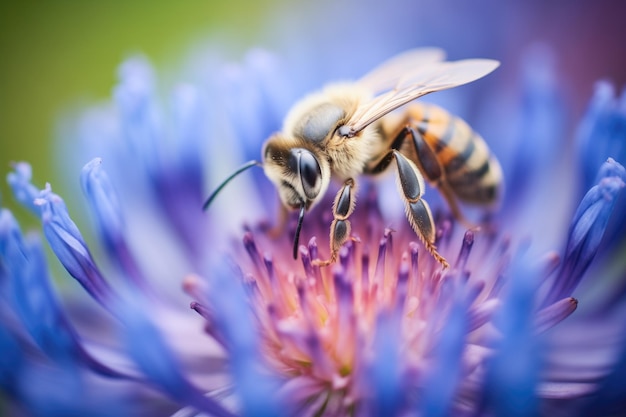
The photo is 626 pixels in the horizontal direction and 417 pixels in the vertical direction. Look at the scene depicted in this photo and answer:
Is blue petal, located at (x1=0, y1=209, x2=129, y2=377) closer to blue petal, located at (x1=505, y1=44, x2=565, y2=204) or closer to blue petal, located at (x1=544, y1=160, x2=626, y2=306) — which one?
blue petal, located at (x1=544, y1=160, x2=626, y2=306)

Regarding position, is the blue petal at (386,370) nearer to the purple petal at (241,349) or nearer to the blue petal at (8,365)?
the purple petal at (241,349)

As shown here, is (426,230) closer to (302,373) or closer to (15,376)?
(302,373)

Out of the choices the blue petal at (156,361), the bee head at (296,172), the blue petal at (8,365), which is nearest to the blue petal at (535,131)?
the bee head at (296,172)

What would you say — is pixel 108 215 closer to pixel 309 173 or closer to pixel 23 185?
pixel 23 185

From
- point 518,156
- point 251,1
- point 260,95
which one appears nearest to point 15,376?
point 260,95

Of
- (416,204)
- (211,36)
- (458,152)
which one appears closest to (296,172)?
(416,204)
